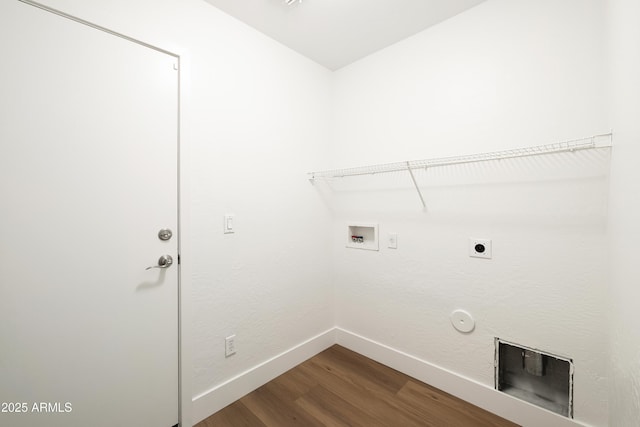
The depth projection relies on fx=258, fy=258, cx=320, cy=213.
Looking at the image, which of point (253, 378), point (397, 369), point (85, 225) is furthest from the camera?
point (397, 369)

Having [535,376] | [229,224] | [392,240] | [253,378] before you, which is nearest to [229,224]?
[229,224]

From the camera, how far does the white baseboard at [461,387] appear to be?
4.62 feet

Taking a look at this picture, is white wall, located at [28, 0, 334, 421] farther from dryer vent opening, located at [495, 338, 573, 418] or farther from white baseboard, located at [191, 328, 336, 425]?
dryer vent opening, located at [495, 338, 573, 418]

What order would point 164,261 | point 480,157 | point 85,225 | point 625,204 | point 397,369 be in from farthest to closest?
point 397,369
point 480,157
point 164,261
point 85,225
point 625,204

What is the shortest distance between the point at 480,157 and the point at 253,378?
202 cm

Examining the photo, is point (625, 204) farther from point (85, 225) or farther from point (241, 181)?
point (85, 225)

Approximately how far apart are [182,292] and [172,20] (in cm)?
150

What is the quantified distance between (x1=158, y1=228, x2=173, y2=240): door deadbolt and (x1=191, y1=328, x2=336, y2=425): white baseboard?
942mm

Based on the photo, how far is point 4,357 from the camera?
998 millimetres

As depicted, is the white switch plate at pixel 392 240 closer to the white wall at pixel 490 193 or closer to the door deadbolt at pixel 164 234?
the white wall at pixel 490 193

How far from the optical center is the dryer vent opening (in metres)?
1.42

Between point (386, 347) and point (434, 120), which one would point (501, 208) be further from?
point (386, 347)

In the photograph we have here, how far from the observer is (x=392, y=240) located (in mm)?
1982

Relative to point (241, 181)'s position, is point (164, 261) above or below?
below
